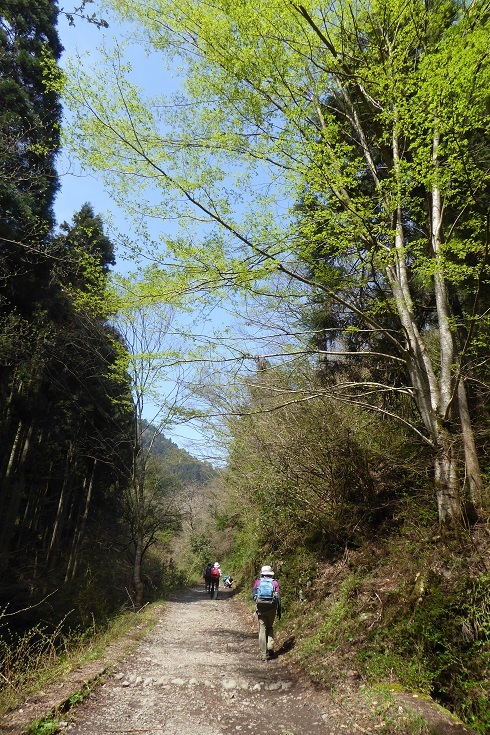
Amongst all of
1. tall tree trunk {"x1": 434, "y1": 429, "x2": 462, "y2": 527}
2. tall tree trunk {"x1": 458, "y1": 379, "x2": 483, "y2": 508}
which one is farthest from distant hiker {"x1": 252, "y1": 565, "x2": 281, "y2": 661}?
tall tree trunk {"x1": 458, "y1": 379, "x2": 483, "y2": 508}

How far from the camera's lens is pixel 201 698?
4527mm

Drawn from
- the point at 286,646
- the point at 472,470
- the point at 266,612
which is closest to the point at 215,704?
the point at 266,612

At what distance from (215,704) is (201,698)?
209mm

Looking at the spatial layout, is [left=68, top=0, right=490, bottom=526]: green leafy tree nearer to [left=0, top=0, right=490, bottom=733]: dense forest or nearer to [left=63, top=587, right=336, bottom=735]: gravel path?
[left=0, top=0, right=490, bottom=733]: dense forest

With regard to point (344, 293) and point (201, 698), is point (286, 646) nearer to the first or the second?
point (201, 698)

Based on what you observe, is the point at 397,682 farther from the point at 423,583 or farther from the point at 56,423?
the point at 56,423

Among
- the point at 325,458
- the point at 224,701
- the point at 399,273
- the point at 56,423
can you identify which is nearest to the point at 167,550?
the point at 56,423

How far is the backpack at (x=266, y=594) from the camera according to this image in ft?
22.0

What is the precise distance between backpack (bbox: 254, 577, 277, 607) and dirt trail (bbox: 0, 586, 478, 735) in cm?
80

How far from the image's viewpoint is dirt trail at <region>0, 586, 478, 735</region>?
143 inches

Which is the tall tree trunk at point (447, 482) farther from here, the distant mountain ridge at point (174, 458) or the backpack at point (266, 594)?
the distant mountain ridge at point (174, 458)

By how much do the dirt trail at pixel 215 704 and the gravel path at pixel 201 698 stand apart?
1 cm

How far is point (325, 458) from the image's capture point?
802cm

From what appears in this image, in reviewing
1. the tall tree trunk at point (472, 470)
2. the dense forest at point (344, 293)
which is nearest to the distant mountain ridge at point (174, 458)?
the dense forest at point (344, 293)
